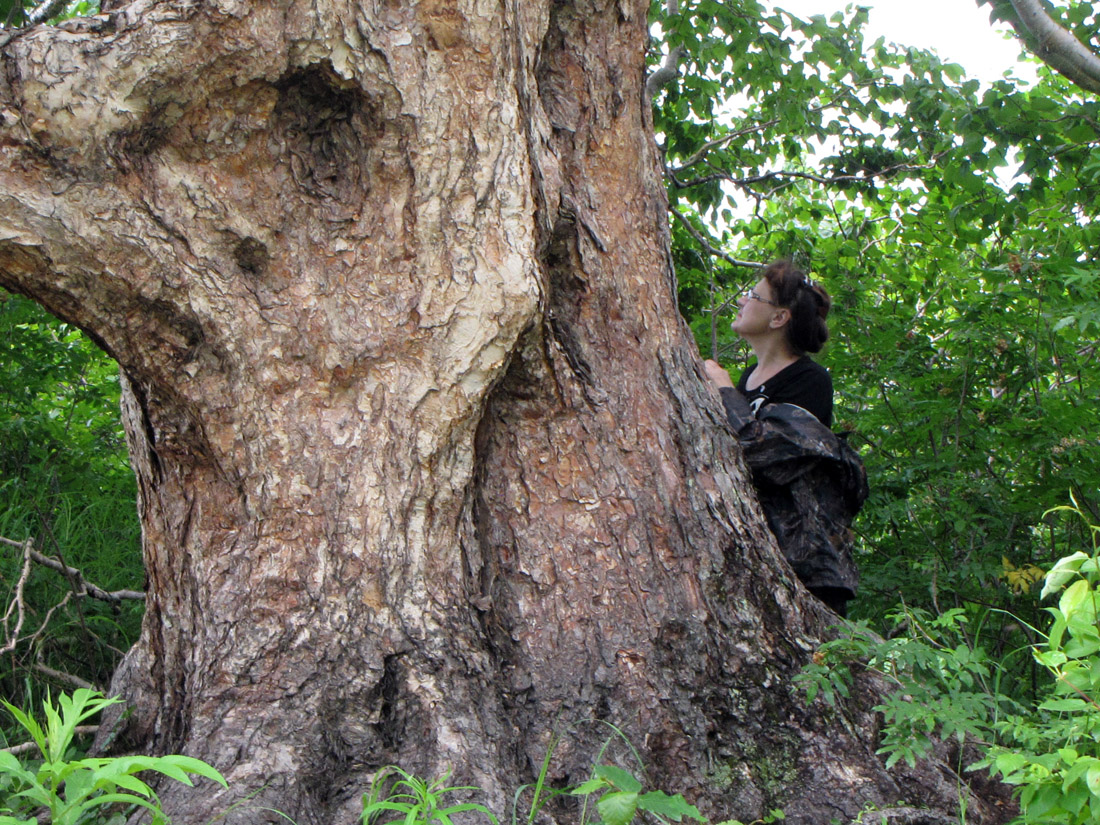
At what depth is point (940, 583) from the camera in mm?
3645

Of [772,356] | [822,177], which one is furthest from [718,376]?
[822,177]

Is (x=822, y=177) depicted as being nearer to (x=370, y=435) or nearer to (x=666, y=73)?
(x=666, y=73)

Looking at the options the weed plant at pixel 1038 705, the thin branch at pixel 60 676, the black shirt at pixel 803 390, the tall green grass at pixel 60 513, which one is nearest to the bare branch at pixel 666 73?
the black shirt at pixel 803 390

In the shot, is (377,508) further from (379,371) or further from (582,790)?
(582,790)

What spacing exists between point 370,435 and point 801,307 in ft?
7.03

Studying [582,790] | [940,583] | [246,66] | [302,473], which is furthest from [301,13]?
[940,583]

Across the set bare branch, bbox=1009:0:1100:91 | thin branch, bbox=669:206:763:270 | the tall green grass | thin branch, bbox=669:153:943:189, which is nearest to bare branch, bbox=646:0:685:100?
thin branch, bbox=669:153:943:189

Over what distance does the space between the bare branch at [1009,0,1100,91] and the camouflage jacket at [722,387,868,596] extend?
180 centimetres

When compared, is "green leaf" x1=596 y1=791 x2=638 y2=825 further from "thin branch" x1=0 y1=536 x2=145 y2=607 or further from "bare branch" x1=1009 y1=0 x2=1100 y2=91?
"bare branch" x1=1009 y1=0 x2=1100 y2=91

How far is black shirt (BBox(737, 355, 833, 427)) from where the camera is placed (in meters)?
3.43

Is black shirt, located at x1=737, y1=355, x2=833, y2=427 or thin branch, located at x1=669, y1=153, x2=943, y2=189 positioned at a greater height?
thin branch, located at x1=669, y1=153, x2=943, y2=189

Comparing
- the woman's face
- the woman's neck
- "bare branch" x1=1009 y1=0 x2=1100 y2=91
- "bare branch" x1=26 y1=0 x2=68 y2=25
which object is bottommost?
the woman's neck

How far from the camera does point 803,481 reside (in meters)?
3.11

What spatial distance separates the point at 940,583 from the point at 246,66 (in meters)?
3.15
